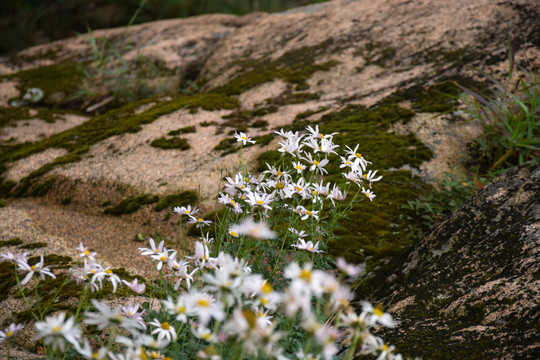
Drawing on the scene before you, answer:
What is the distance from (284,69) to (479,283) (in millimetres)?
3812

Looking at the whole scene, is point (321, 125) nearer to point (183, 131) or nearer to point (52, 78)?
point (183, 131)

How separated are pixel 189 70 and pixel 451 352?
594 centimetres

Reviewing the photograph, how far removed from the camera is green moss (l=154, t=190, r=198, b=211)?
3.16 meters

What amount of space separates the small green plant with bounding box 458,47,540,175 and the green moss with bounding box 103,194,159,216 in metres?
2.62

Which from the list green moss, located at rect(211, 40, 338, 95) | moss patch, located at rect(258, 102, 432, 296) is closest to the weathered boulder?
moss patch, located at rect(258, 102, 432, 296)

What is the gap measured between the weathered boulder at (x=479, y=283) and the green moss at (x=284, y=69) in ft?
9.23

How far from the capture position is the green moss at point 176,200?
3.16m

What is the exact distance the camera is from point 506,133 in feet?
10.9

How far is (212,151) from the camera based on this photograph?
373 centimetres

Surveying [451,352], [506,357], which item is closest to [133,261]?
[451,352]

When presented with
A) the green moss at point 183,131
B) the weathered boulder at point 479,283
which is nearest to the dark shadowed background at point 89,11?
the green moss at point 183,131

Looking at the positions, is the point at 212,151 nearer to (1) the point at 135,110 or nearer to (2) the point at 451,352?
(1) the point at 135,110

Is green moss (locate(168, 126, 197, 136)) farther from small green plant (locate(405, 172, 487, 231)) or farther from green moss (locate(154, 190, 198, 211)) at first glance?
small green plant (locate(405, 172, 487, 231))

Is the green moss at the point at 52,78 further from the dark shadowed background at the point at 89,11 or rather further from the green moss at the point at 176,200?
the green moss at the point at 176,200
